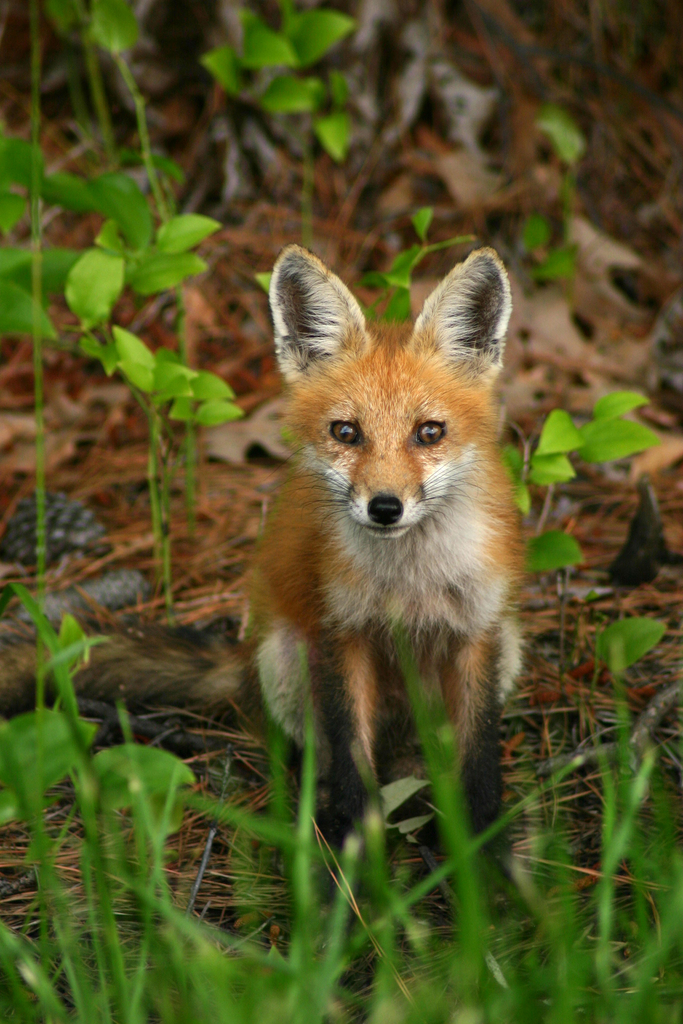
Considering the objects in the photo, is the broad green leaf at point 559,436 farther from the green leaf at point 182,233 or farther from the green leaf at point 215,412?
the green leaf at point 182,233

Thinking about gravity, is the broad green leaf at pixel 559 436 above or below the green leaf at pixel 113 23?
below

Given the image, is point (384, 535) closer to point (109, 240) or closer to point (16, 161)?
point (109, 240)

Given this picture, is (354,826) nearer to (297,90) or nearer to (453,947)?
(453,947)

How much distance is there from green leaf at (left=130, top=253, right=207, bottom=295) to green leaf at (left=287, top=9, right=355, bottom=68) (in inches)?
73.6

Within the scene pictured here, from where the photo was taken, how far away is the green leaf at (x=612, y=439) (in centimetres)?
307

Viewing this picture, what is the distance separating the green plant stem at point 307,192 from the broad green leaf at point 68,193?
5.81ft

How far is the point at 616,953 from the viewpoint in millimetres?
2189

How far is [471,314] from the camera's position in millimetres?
2994

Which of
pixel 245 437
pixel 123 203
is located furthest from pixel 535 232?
pixel 123 203

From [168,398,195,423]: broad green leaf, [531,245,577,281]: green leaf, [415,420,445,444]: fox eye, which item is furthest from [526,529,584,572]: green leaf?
[531,245,577,281]: green leaf

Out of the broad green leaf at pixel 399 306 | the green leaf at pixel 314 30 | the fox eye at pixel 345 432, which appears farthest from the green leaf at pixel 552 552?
the green leaf at pixel 314 30

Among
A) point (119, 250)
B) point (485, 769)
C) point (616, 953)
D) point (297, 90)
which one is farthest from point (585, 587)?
point (297, 90)

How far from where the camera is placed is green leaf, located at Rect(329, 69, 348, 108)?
495 centimetres

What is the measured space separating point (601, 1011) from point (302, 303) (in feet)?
7.32
